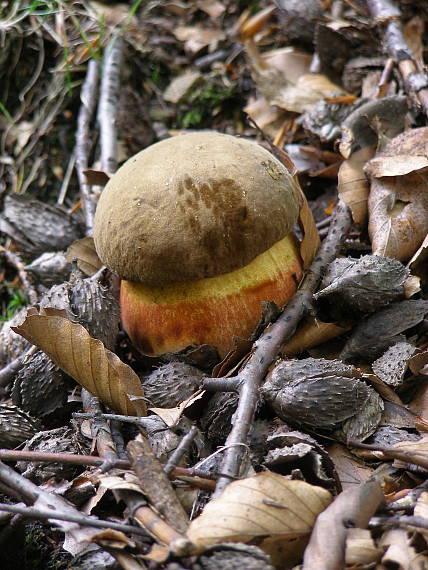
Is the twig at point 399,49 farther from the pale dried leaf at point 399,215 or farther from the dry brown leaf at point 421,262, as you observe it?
the dry brown leaf at point 421,262

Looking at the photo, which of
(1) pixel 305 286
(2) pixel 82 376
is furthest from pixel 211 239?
(2) pixel 82 376

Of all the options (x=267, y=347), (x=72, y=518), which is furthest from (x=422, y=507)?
(x=72, y=518)

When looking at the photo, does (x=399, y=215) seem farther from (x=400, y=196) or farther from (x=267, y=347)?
(x=267, y=347)

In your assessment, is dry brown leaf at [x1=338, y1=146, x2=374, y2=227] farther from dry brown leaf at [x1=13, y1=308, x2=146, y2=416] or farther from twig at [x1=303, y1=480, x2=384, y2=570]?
twig at [x1=303, y1=480, x2=384, y2=570]

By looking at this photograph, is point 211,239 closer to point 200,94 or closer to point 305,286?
point 305,286

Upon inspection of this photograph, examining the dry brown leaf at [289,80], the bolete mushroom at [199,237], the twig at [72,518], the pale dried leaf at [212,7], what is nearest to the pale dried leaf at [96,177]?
the bolete mushroom at [199,237]

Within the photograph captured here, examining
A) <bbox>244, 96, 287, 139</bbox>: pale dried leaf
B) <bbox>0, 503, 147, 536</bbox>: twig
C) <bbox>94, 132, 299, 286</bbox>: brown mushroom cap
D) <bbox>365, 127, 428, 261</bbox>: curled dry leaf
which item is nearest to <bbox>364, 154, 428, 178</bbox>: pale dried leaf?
<bbox>365, 127, 428, 261</bbox>: curled dry leaf

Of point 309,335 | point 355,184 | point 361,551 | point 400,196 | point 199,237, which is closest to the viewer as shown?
point 361,551
